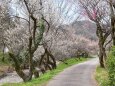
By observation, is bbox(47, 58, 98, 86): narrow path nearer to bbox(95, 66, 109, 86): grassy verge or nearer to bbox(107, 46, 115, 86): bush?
bbox(95, 66, 109, 86): grassy verge

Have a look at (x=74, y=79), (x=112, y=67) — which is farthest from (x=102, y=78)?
(x=112, y=67)

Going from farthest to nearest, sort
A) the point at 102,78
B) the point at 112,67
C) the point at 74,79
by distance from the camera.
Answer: the point at 74,79, the point at 102,78, the point at 112,67

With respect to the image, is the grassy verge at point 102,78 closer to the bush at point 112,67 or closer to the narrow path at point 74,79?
the narrow path at point 74,79

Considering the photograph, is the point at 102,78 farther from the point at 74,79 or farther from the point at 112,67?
the point at 112,67

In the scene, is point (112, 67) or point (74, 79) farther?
point (74, 79)

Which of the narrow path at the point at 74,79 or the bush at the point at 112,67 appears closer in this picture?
the bush at the point at 112,67

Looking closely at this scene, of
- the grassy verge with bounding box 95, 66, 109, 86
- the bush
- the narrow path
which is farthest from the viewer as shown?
the narrow path

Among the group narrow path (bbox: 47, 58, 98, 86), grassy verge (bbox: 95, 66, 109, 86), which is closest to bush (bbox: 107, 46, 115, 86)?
grassy verge (bbox: 95, 66, 109, 86)

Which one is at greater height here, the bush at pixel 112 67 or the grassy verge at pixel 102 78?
the bush at pixel 112 67

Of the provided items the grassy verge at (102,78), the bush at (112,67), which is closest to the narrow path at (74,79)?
the grassy verge at (102,78)

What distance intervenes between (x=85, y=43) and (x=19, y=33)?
69871mm

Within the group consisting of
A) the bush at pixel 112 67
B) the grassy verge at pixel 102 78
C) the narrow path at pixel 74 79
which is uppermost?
the bush at pixel 112 67

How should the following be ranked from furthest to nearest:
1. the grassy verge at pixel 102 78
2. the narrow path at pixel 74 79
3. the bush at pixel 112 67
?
the narrow path at pixel 74 79, the grassy verge at pixel 102 78, the bush at pixel 112 67

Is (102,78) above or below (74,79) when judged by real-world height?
above
